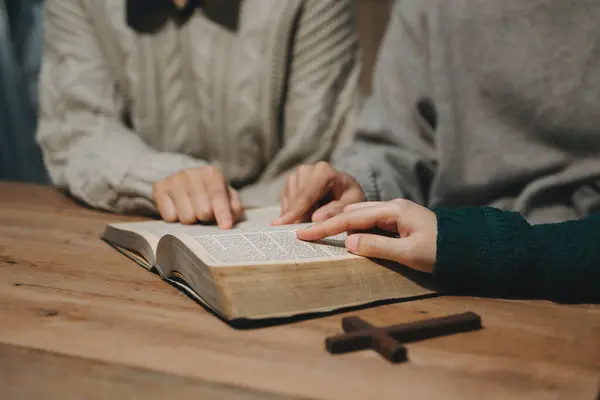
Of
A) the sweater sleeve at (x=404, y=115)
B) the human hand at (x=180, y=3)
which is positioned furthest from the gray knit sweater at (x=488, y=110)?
the human hand at (x=180, y=3)

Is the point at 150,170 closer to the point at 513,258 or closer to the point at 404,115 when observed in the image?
the point at 404,115

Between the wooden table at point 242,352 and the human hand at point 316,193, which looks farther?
the human hand at point 316,193

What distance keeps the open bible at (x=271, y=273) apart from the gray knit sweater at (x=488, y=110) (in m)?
0.31

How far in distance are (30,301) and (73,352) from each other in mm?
144

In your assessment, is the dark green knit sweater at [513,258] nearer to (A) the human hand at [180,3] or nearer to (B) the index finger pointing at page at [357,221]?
(B) the index finger pointing at page at [357,221]

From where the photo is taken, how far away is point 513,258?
0.65m

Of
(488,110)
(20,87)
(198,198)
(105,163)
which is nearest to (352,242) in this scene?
(198,198)

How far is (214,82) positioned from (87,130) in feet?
0.85

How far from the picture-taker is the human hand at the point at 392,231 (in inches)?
25.5

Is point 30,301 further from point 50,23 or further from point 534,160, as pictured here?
point 50,23

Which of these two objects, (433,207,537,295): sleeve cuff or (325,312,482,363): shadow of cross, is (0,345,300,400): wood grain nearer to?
(325,312,482,363): shadow of cross

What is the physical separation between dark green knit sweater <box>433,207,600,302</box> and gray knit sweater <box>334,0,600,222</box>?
270 mm

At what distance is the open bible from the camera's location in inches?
22.9

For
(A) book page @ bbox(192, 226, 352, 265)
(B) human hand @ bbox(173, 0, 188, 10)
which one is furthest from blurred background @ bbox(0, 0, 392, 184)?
(A) book page @ bbox(192, 226, 352, 265)
